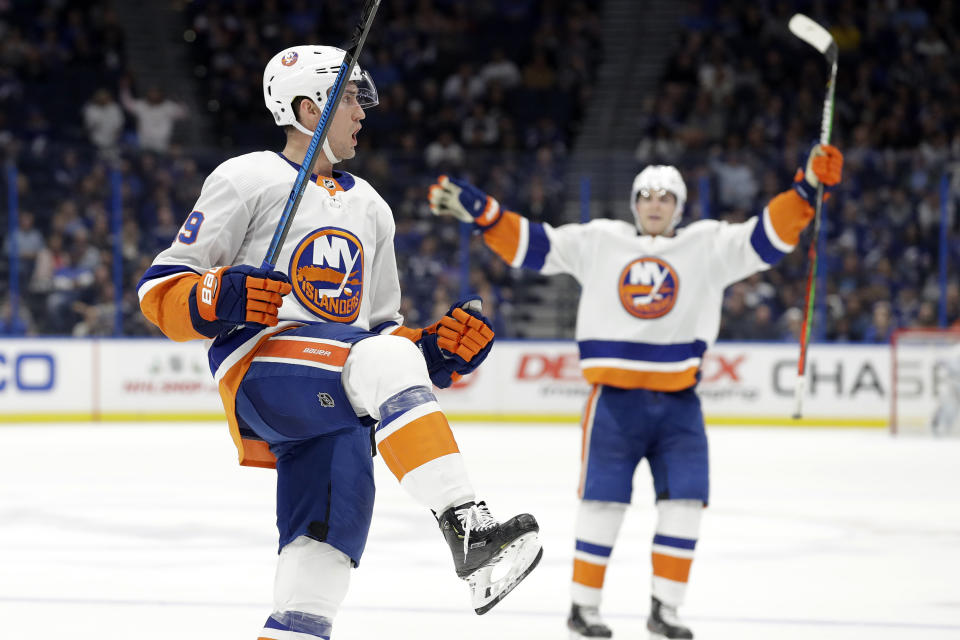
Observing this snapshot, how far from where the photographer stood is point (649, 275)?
409 centimetres

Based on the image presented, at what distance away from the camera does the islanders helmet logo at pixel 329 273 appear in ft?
8.30

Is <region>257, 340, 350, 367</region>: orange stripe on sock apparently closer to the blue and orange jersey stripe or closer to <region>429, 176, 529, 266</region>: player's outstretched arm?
<region>429, 176, 529, 266</region>: player's outstretched arm

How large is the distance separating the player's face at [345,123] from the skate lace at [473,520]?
837 mm

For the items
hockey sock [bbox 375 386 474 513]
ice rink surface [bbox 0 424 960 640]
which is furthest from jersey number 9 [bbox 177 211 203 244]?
ice rink surface [bbox 0 424 960 640]

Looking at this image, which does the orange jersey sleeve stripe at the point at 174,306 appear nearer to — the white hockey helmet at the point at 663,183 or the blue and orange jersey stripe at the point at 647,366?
the blue and orange jersey stripe at the point at 647,366

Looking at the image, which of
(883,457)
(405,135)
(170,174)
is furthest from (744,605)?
(405,135)

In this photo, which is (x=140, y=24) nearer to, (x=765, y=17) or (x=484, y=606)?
(x=765, y=17)

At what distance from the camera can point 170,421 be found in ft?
36.3

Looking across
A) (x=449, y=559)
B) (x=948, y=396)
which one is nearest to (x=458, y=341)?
(x=449, y=559)

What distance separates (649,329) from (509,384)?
730 cm

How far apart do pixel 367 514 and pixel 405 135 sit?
1102 centimetres

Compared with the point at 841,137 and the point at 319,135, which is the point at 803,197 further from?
the point at 841,137

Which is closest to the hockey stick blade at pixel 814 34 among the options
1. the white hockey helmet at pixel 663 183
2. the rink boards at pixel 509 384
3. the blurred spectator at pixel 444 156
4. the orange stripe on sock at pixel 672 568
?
the white hockey helmet at pixel 663 183

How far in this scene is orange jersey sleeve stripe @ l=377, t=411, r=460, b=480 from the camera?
86.8 inches
